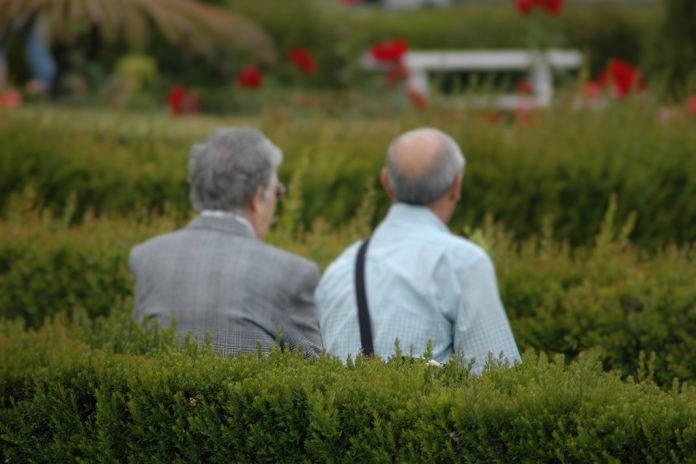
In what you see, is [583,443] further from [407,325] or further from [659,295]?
[659,295]

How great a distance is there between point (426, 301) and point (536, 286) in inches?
39.2

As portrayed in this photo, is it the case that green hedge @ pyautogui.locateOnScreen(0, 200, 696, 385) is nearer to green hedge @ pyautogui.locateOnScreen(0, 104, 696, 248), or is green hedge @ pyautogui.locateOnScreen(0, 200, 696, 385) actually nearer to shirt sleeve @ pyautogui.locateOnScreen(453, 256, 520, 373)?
shirt sleeve @ pyautogui.locateOnScreen(453, 256, 520, 373)

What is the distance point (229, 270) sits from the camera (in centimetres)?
373

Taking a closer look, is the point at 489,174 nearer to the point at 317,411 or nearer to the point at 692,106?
the point at 692,106

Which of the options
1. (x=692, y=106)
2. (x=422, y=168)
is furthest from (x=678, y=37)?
(x=422, y=168)

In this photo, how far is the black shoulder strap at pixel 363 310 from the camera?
11.7ft

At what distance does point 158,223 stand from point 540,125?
2727 millimetres

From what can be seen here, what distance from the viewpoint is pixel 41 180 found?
6.44 meters

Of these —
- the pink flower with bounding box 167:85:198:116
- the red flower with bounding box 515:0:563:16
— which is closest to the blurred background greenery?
the pink flower with bounding box 167:85:198:116

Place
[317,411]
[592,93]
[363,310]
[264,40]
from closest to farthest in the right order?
[317,411]
[363,310]
[592,93]
[264,40]

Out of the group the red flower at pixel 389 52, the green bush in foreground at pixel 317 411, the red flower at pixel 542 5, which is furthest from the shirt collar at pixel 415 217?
the red flower at pixel 389 52

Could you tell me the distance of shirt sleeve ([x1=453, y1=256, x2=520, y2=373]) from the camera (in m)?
3.50

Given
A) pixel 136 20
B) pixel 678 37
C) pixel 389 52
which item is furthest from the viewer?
pixel 678 37

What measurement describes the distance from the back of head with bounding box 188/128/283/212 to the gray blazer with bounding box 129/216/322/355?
148mm
